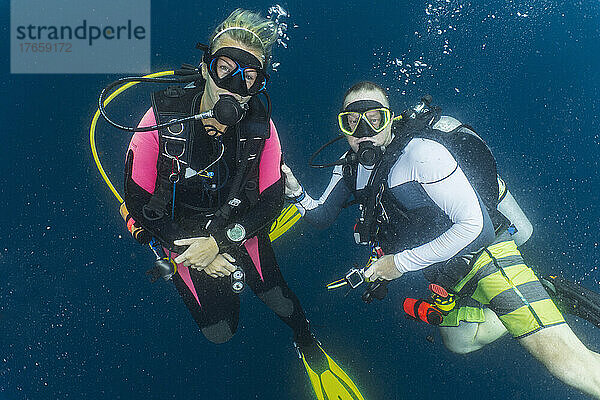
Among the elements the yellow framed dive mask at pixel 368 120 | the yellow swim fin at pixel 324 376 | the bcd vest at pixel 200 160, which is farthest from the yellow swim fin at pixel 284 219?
the yellow framed dive mask at pixel 368 120

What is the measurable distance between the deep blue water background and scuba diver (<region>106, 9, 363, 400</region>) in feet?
7.38

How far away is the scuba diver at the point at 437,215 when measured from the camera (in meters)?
2.48

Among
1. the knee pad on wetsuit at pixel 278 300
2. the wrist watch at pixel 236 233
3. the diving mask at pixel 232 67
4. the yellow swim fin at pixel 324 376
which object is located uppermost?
the diving mask at pixel 232 67

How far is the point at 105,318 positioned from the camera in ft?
18.1

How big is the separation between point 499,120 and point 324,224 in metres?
3.94

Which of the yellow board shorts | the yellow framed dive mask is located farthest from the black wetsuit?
the yellow board shorts

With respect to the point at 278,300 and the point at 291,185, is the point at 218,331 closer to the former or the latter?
the point at 278,300

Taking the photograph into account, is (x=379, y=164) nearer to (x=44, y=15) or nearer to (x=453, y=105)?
(x=453, y=105)

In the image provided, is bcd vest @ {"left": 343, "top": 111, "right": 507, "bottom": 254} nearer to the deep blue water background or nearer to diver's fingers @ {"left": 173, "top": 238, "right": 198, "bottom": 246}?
diver's fingers @ {"left": 173, "top": 238, "right": 198, "bottom": 246}

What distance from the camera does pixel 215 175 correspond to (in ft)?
8.80

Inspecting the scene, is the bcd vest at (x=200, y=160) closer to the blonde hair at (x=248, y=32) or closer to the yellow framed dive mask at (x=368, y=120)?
the blonde hair at (x=248, y=32)

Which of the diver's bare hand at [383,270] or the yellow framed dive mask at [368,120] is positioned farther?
the diver's bare hand at [383,270]

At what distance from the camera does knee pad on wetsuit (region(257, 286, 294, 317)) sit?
313cm

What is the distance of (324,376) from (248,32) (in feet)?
9.72
